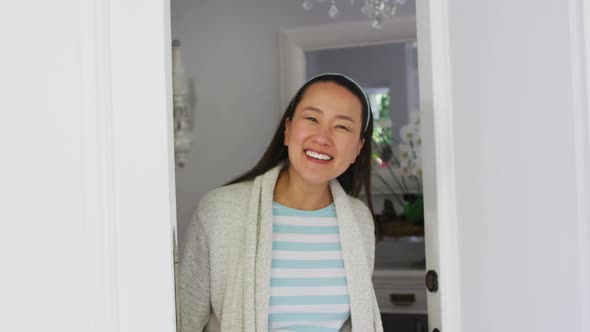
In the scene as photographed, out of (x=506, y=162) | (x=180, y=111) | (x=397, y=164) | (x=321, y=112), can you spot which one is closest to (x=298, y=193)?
(x=321, y=112)

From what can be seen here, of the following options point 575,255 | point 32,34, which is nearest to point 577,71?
point 575,255

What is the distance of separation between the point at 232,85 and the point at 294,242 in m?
1.56

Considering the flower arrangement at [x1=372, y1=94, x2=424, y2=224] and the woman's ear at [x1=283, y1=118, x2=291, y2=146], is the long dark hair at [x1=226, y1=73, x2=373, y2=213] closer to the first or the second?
the woman's ear at [x1=283, y1=118, x2=291, y2=146]

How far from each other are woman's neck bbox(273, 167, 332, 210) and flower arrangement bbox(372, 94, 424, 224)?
1.37 meters

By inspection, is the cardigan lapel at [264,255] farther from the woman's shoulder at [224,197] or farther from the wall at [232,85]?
the wall at [232,85]

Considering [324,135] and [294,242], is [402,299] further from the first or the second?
[324,135]

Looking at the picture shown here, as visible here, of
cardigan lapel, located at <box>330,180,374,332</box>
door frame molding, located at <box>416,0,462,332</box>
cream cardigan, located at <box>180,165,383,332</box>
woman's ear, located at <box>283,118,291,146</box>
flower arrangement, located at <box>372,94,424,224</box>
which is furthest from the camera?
flower arrangement, located at <box>372,94,424,224</box>

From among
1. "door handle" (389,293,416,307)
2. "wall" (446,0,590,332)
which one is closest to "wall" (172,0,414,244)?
"door handle" (389,293,416,307)

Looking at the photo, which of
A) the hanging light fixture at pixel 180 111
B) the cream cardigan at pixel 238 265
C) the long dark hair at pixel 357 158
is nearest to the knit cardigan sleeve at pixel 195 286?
the cream cardigan at pixel 238 265

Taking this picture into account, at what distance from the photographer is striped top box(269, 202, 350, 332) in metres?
1.46

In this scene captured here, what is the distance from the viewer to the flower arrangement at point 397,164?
9.46 feet

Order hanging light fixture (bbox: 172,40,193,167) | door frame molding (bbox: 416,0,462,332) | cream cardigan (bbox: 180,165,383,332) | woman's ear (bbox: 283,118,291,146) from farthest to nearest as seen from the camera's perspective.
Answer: hanging light fixture (bbox: 172,40,193,167) < woman's ear (bbox: 283,118,291,146) < cream cardigan (bbox: 180,165,383,332) < door frame molding (bbox: 416,0,462,332)

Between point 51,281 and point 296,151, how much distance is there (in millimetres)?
721

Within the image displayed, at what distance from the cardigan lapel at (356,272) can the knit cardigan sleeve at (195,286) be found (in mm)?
370
